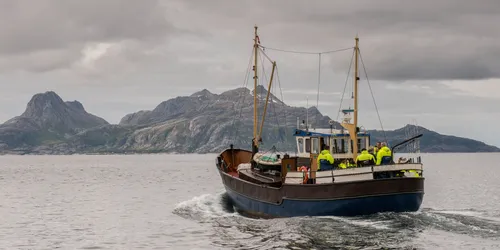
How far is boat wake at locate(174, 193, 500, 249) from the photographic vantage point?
30141 millimetres

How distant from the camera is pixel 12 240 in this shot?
37.2 meters

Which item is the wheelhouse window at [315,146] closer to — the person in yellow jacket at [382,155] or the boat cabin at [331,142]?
the boat cabin at [331,142]

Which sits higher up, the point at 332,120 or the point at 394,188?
the point at 332,120

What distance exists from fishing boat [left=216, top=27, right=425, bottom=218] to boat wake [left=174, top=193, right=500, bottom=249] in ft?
2.34

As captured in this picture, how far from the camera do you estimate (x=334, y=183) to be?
35250mm

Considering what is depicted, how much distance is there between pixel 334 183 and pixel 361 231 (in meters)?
4.07

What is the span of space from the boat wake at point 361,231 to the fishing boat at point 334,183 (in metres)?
0.71

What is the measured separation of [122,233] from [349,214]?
14.7 metres

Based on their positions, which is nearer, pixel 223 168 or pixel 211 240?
pixel 211 240

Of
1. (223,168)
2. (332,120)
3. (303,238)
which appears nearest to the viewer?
(303,238)

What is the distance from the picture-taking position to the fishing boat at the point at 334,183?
3488 centimetres

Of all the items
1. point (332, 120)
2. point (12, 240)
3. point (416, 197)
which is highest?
point (332, 120)

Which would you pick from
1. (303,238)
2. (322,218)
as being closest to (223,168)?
(322,218)

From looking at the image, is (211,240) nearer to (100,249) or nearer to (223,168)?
(100,249)
